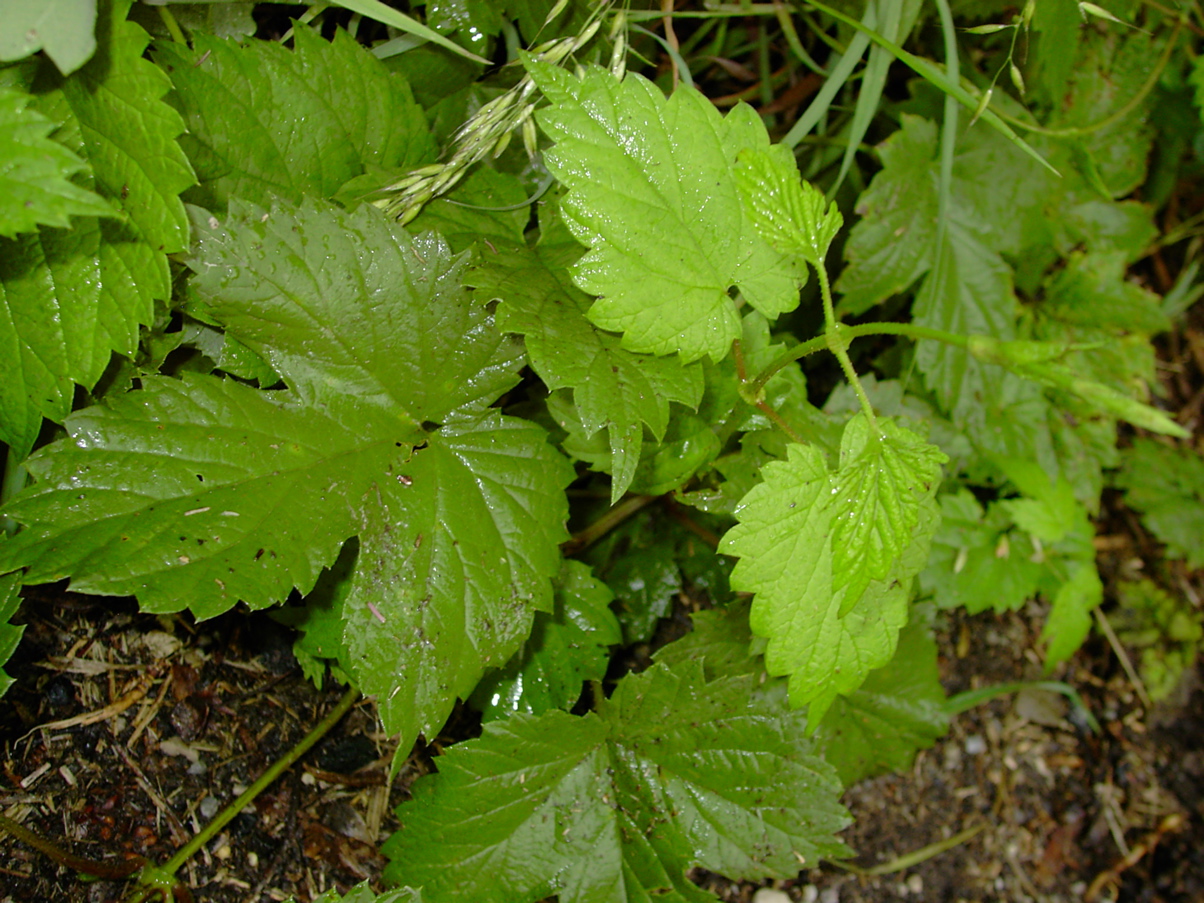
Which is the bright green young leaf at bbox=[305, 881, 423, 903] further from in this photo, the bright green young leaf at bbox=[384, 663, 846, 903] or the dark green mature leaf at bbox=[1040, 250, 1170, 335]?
the dark green mature leaf at bbox=[1040, 250, 1170, 335]

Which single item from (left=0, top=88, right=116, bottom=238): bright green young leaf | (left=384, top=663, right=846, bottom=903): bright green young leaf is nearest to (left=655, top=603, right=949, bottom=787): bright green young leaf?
(left=384, top=663, right=846, bottom=903): bright green young leaf

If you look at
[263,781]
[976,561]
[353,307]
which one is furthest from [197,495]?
[976,561]

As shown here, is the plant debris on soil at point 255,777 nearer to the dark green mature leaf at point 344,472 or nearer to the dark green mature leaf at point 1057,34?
the dark green mature leaf at point 344,472

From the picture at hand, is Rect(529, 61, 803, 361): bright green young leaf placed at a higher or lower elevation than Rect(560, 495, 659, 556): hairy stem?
higher

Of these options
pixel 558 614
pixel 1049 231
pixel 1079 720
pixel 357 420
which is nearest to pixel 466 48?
pixel 357 420

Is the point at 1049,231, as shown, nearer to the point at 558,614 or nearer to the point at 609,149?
the point at 609,149

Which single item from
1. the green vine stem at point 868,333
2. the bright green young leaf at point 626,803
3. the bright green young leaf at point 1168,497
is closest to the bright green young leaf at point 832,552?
the green vine stem at point 868,333
